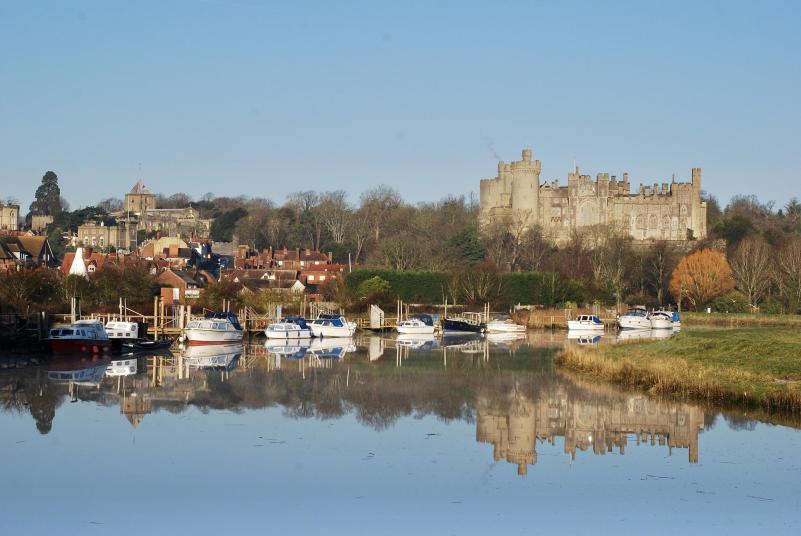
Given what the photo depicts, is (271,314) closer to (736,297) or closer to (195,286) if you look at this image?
(195,286)

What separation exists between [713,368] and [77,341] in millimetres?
19255

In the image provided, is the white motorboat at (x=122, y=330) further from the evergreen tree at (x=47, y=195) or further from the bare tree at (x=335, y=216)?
the evergreen tree at (x=47, y=195)

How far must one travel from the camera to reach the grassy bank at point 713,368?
24391 millimetres

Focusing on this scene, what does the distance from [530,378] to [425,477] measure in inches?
573

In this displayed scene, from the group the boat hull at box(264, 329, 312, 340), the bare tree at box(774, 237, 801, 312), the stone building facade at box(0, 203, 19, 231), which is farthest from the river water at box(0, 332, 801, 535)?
the stone building facade at box(0, 203, 19, 231)

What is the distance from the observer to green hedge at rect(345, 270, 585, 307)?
220 ft

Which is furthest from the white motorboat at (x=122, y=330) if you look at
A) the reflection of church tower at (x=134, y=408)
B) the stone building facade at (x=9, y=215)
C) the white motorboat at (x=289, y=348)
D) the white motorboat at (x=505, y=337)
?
the stone building facade at (x=9, y=215)

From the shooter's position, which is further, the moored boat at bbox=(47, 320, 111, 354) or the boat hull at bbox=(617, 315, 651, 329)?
the boat hull at bbox=(617, 315, 651, 329)

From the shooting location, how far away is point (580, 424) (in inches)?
909

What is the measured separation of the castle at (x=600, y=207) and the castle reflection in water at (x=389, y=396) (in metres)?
55.7

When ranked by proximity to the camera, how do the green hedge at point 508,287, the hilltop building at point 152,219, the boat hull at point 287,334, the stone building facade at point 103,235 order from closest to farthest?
the boat hull at point 287,334, the green hedge at point 508,287, the stone building facade at point 103,235, the hilltop building at point 152,219

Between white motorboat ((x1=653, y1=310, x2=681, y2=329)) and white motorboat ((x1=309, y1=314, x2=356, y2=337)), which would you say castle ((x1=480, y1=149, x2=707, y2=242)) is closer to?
white motorboat ((x1=653, y1=310, x2=681, y2=329))

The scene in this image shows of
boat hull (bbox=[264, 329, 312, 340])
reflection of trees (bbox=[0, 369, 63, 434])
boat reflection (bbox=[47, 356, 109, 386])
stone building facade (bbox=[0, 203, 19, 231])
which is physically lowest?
reflection of trees (bbox=[0, 369, 63, 434])

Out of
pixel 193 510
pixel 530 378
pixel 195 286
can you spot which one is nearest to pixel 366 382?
pixel 530 378
